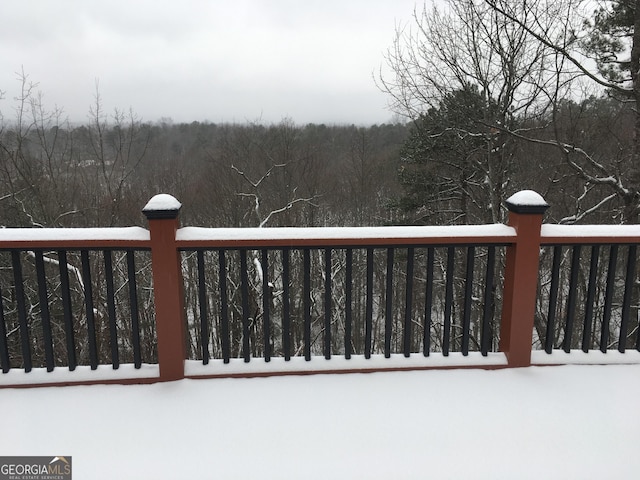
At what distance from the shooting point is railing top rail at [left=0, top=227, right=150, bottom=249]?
9.20 ft

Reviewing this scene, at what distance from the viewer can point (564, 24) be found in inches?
341

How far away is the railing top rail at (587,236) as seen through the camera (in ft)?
10.1

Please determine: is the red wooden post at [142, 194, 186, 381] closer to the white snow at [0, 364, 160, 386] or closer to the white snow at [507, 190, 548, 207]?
the white snow at [0, 364, 160, 386]

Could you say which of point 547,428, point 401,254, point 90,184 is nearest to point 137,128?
point 90,184

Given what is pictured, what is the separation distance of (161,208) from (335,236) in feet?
3.83

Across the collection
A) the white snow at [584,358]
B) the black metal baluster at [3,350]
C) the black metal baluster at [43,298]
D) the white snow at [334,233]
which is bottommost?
the white snow at [584,358]

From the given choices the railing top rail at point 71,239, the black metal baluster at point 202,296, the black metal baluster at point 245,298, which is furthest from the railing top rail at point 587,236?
the railing top rail at point 71,239

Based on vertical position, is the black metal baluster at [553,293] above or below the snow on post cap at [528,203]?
below

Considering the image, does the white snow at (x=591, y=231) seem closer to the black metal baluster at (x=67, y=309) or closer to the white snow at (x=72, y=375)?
the white snow at (x=72, y=375)
